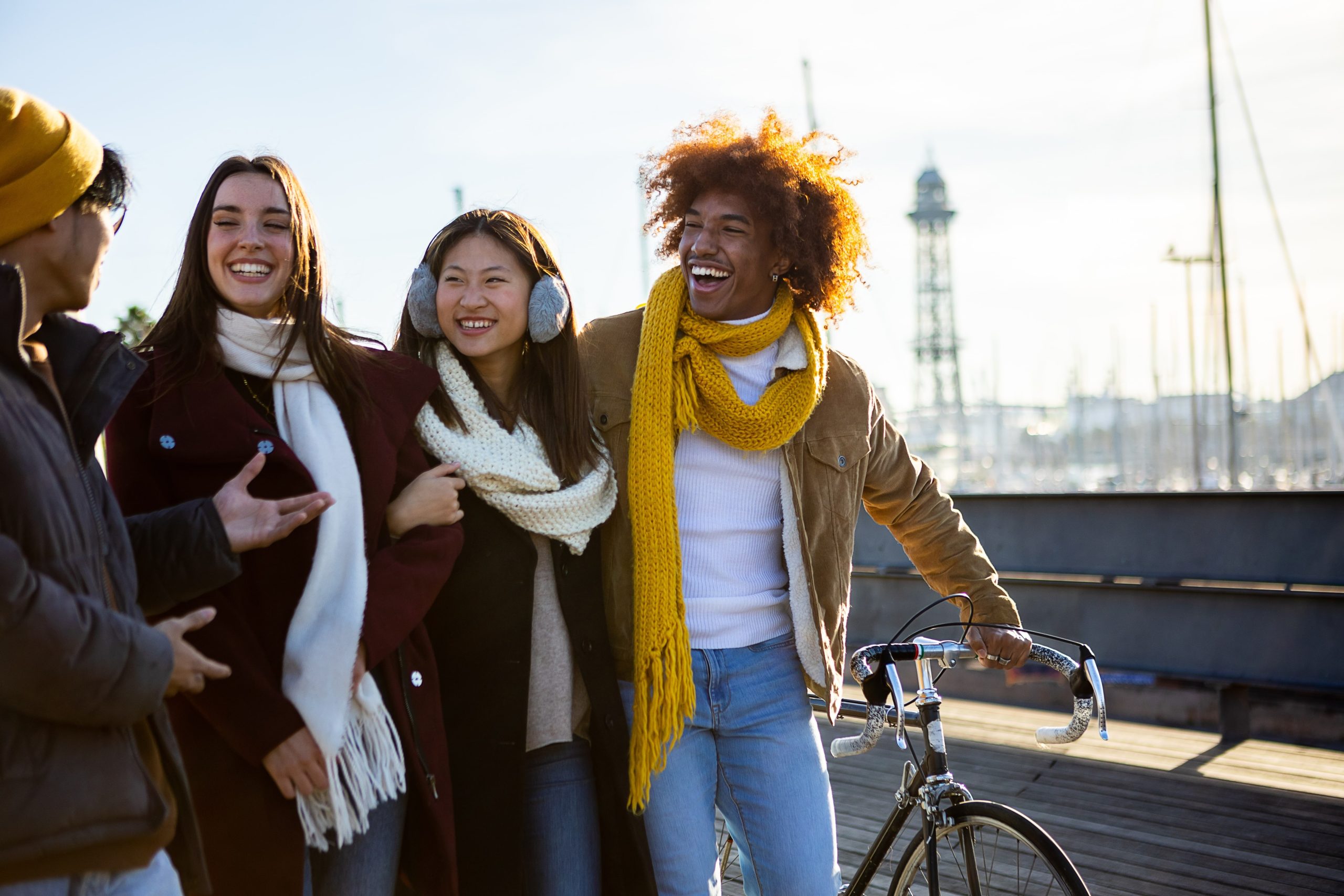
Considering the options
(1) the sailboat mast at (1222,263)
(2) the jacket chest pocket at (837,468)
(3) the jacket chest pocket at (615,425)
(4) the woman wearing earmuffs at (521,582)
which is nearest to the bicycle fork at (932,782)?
(2) the jacket chest pocket at (837,468)

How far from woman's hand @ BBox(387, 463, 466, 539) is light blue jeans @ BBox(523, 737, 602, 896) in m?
0.62

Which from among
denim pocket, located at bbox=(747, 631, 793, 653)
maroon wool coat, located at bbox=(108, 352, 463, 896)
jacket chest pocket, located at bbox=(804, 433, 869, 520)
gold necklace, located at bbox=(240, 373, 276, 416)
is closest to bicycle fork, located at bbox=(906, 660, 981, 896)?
denim pocket, located at bbox=(747, 631, 793, 653)

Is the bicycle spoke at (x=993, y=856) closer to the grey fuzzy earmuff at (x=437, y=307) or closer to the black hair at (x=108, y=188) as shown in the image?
the grey fuzzy earmuff at (x=437, y=307)

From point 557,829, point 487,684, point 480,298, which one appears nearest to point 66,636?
point 487,684

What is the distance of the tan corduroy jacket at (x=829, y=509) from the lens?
8.72 feet

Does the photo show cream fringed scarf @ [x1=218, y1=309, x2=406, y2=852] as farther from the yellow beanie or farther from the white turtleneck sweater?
the white turtleneck sweater

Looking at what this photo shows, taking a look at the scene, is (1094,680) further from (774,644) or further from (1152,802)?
(1152,802)

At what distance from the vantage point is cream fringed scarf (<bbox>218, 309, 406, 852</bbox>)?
6.25 feet

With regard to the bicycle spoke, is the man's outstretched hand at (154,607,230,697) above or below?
above

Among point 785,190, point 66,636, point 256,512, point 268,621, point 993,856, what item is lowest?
point 993,856

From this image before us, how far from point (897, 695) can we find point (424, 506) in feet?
3.76

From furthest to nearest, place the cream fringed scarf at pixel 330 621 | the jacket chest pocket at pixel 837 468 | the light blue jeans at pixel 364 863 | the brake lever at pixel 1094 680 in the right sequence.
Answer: the jacket chest pocket at pixel 837 468 → the brake lever at pixel 1094 680 → the light blue jeans at pixel 364 863 → the cream fringed scarf at pixel 330 621

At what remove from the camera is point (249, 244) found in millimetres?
2074

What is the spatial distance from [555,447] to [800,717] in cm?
93
